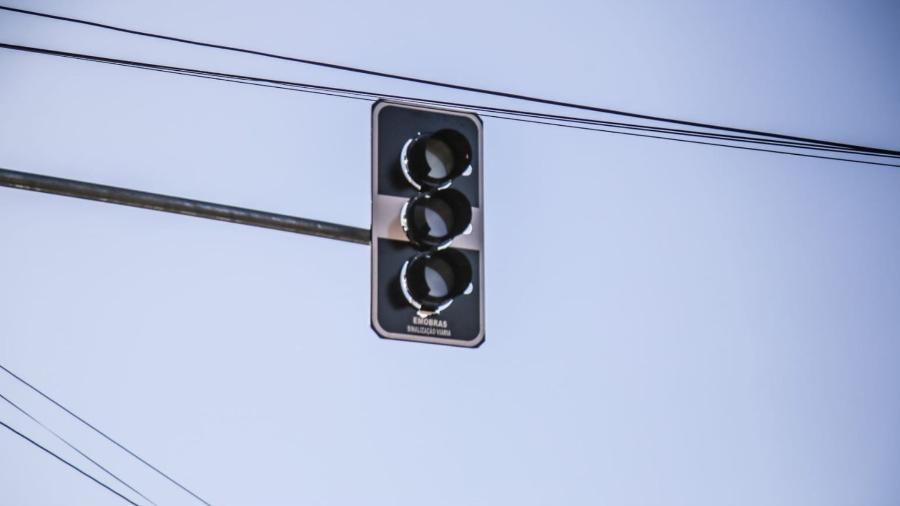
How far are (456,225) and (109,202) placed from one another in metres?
1.33

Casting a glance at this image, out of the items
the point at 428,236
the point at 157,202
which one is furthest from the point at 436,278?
the point at 157,202

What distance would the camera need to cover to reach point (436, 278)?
559 centimetres

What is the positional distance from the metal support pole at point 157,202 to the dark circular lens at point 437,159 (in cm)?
43

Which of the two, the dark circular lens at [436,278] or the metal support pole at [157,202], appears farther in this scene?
the dark circular lens at [436,278]

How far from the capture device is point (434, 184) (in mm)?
5543

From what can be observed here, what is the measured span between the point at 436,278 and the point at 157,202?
1.12m

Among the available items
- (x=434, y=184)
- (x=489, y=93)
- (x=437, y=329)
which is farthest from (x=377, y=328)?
(x=489, y=93)

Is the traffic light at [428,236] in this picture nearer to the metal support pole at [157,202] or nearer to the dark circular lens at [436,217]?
the dark circular lens at [436,217]

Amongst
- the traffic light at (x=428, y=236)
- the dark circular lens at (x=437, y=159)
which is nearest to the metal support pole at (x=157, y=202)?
the traffic light at (x=428, y=236)

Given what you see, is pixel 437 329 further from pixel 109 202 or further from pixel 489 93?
pixel 489 93

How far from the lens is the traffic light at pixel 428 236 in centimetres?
553

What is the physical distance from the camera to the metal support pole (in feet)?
17.2

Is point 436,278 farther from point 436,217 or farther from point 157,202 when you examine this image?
point 157,202

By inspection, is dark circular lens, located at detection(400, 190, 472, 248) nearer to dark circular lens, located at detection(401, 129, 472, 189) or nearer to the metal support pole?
dark circular lens, located at detection(401, 129, 472, 189)
